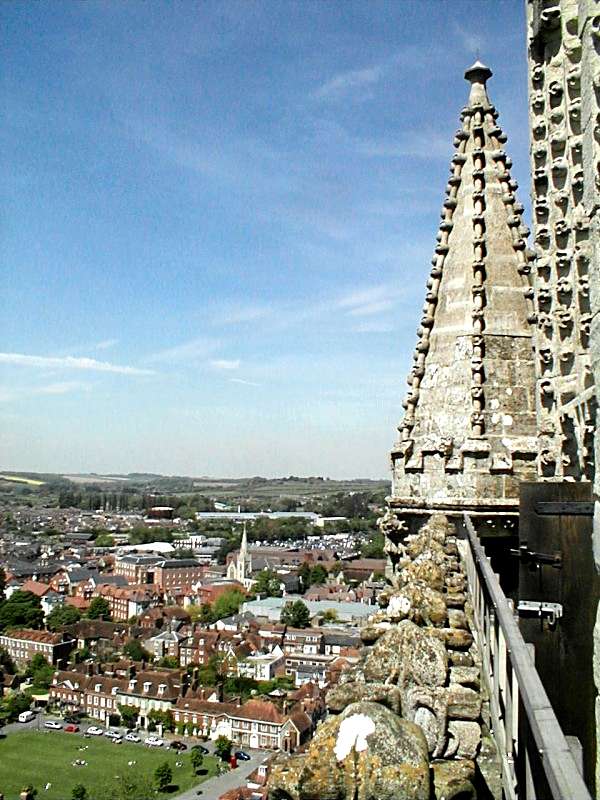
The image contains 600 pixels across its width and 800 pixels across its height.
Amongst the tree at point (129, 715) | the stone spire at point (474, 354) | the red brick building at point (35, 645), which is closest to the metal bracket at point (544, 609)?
the stone spire at point (474, 354)

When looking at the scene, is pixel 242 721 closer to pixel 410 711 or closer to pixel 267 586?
pixel 267 586

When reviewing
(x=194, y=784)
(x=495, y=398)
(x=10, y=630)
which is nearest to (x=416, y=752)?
(x=495, y=398)

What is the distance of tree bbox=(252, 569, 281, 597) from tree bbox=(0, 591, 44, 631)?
34023mm

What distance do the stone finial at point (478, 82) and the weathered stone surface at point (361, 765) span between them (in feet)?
25.5

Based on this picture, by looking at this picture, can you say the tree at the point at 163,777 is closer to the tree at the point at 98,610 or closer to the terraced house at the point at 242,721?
the terraced house at the point at 242,721

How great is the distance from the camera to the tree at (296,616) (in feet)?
367

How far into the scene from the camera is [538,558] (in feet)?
14.7

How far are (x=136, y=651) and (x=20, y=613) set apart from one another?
2410cm

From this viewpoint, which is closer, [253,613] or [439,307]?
[439,307]

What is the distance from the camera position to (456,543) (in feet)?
24.3

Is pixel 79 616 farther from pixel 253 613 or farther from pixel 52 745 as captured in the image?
pixel 52 745

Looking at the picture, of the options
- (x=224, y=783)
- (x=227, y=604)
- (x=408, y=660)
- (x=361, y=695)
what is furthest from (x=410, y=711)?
(x=227, y=604)

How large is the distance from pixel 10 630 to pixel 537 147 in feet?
379

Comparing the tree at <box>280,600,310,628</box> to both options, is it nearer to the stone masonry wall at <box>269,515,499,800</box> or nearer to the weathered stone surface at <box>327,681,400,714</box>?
the stone masonry wall at <box>269,515,499,800</box>
